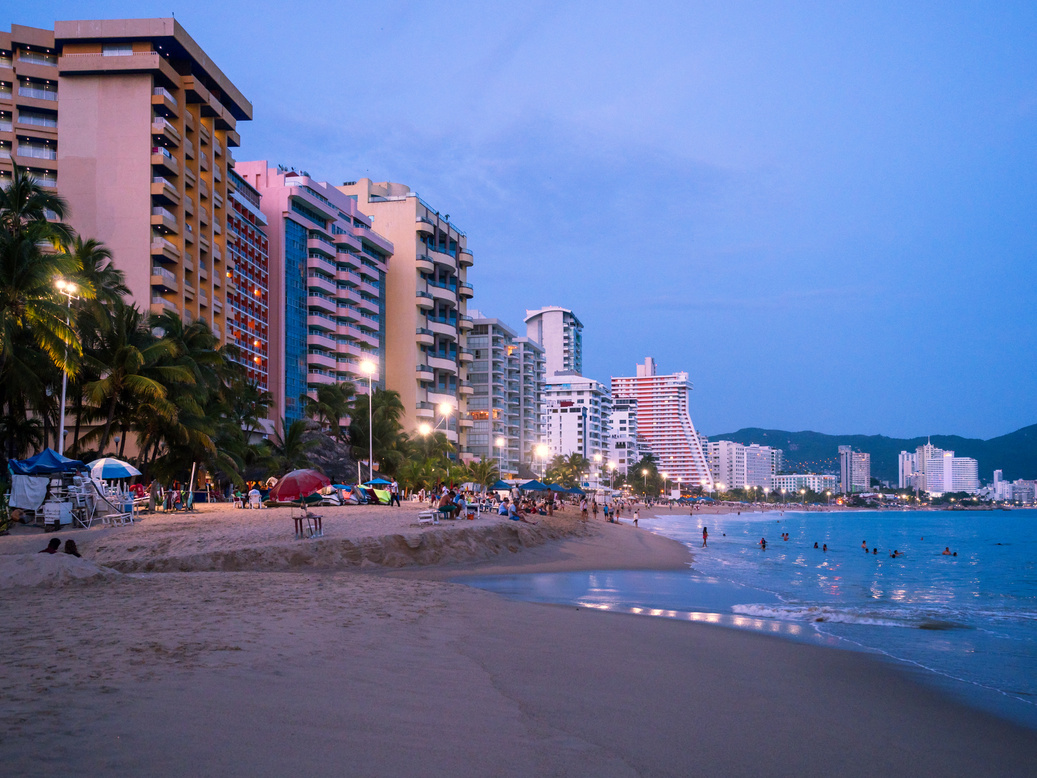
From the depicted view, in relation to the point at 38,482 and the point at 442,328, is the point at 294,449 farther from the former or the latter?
the point at 442,328

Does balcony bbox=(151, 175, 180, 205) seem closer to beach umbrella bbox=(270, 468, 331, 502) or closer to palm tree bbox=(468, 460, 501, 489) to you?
palm tree bbox=(468, 460, 501, 489)

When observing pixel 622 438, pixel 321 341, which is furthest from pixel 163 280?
pixel 622 438

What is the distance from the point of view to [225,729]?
5.43 metres

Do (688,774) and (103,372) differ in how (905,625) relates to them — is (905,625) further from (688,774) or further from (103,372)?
(103,372)

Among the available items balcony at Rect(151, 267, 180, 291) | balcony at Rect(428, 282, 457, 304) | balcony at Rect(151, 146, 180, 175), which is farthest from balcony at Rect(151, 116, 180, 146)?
balcony at Rect(428, 282, 457, 304)

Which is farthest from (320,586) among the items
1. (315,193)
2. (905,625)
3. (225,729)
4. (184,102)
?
(315,193)

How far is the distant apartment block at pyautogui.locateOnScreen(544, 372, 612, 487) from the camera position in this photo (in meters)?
163

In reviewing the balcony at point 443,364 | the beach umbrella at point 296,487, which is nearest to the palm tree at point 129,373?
the beach umbrella at point 296,487

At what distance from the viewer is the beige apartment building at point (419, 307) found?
79.5m

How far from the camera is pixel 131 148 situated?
49.7m

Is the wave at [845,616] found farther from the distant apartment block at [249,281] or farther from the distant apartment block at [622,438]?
the distant apartment block at [622,438]

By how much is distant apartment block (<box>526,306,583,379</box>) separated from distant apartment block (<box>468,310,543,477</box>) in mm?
65330

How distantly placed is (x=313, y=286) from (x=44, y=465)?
46.3m

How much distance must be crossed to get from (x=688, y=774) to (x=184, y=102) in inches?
2269
